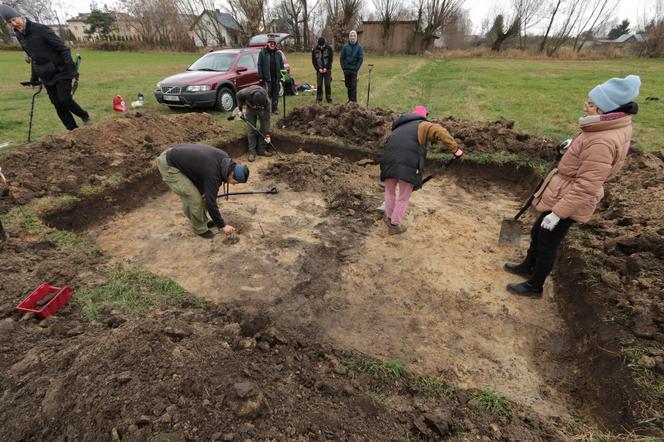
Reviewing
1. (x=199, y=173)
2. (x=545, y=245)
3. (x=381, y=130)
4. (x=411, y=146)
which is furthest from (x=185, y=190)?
(x=381, y=130)

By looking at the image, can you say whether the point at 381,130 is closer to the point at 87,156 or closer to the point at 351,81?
the point at 351,81

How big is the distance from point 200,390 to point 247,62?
9.43 meters

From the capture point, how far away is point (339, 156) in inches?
280

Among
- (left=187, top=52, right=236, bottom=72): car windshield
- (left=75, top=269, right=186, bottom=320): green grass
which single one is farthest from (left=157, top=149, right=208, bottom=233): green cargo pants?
(left=187, top=52, right=236, bottom=72): car windshield

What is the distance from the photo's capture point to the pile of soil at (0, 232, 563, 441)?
185 centimetres

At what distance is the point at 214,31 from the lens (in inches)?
1580

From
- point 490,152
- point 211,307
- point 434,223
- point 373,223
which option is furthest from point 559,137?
point 211,307

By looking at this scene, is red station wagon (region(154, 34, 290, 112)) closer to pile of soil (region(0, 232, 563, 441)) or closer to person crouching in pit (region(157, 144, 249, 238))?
person crouching in pit (region(157, 144, 249, 238))

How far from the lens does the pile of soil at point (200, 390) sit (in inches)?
72.9

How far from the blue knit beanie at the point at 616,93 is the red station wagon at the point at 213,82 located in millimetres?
8360

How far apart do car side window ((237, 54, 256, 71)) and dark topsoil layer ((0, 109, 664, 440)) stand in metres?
7.30

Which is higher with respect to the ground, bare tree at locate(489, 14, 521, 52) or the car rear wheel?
bare tree at locate(489, 14, 521, 52)

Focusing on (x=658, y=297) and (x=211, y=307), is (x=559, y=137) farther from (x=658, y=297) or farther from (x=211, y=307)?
(x=211, y=307)

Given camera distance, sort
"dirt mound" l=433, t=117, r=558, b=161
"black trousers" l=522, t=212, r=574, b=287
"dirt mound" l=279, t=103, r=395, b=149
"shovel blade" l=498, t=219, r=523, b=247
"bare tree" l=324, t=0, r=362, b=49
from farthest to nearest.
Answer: "bare tree" l=324, t=0, r=362, b=49, "dirt mound" l=279, t=103, r=395, b=149, "dirt mound" l=433, t=117, r=558, b=161, "shovel blade" l=498, t=219, r=523, b=247, "black trousers" l=522, t=212, r=574, b=287
